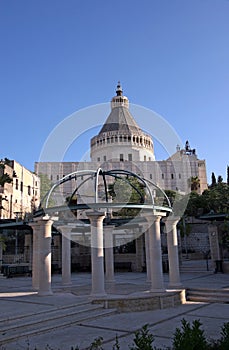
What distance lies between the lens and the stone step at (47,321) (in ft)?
31.0

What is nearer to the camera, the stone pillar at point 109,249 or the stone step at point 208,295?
the stone step at point 208,295

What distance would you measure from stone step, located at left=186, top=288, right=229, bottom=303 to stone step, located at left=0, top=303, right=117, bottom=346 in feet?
15.7

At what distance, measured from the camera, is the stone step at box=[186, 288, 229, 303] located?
48.5 ft

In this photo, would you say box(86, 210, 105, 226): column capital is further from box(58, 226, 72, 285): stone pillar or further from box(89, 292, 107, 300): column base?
box(58, 226, 72, 285): stone pillar

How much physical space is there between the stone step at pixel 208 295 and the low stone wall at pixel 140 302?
1.70m

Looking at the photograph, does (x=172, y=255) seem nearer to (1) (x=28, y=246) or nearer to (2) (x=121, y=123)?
(1) (x=28, y=246)

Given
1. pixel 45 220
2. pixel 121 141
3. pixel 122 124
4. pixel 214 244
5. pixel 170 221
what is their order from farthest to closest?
pixel 121 141, pixel 122 124, pixel 214 244, pixel 170 221, pixel 45 220

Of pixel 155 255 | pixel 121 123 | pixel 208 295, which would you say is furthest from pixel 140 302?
pixel 121 123

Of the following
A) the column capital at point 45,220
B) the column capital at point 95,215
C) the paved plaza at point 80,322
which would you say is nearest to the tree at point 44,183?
the column capital at point 45,220

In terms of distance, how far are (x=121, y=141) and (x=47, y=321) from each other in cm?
9490

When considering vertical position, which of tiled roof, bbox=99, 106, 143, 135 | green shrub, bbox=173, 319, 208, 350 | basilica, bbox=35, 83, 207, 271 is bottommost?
green shrub, bbox=173, 319, 208, 350

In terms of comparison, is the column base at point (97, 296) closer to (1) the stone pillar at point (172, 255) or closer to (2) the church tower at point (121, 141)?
(1) the stone pillar at point (172, 255)

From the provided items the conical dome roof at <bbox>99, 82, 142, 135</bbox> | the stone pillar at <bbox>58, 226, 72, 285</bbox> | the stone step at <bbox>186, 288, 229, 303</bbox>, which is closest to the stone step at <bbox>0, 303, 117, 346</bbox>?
the stone step at <bbox>186, 288, 229, 303</bbox>

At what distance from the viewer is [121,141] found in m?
104
